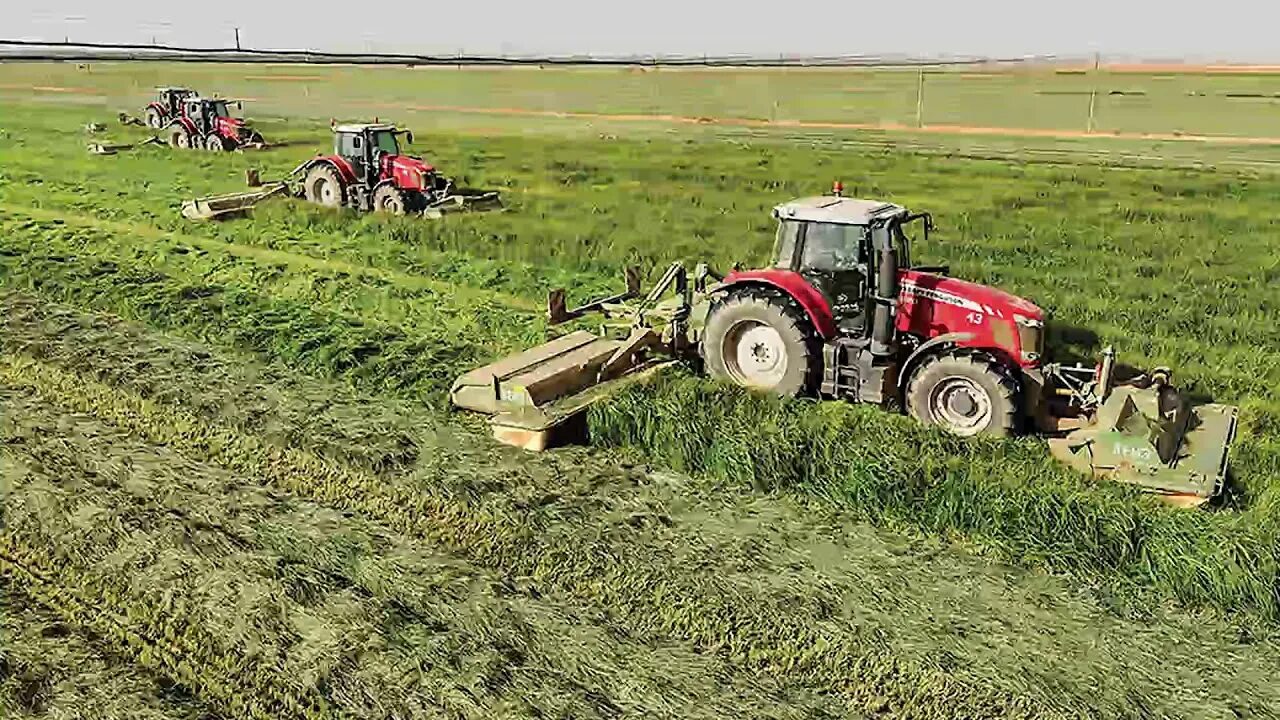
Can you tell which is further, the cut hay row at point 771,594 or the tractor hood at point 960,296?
the tractor hood at point 960,296

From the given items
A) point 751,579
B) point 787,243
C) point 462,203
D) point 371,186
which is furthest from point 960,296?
point 371,186

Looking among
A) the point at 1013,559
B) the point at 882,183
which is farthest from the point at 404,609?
the point at 882,183

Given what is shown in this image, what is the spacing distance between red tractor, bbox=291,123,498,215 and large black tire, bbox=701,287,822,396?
10.4 meters

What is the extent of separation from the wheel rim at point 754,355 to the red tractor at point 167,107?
26688 mm

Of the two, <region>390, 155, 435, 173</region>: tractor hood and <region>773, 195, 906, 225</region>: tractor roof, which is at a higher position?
<region>773, 195, 906, 225</region>: tractor roof

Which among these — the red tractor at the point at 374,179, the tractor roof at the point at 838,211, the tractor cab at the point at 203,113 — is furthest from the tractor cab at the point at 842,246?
the tractor cab at the point at 203,113

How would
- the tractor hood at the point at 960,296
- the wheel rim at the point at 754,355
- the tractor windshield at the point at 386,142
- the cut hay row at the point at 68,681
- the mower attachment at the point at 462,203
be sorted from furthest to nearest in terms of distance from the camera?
the tractor windshield at the point at 386,142
the mower attachment at the point at 462,203
the wheel rim at the point at 754,355
the tractor hood at the point at 960,296
the cut hay row at the point at 68,681

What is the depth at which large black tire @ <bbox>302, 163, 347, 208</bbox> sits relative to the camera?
62.6 feet

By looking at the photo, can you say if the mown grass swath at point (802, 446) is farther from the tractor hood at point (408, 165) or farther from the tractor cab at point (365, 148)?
the tractor cab at point (365, 148)

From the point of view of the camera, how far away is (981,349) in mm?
8250

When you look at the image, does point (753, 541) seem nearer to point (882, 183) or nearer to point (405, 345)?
point (405, 345)

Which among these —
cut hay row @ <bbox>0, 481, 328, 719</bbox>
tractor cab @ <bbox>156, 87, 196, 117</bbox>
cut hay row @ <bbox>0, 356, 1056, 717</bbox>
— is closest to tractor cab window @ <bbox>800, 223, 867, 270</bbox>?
cut hay row @ <bbox>0, 356, 1056, 717</bbox>

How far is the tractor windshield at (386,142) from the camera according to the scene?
1938 cm

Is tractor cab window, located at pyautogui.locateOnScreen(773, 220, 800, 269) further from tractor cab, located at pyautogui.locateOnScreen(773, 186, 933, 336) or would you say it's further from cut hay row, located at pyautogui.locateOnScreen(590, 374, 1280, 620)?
cut hay row, located at pyautogui.locateOnScreen(590, 374, 1280, 620)
